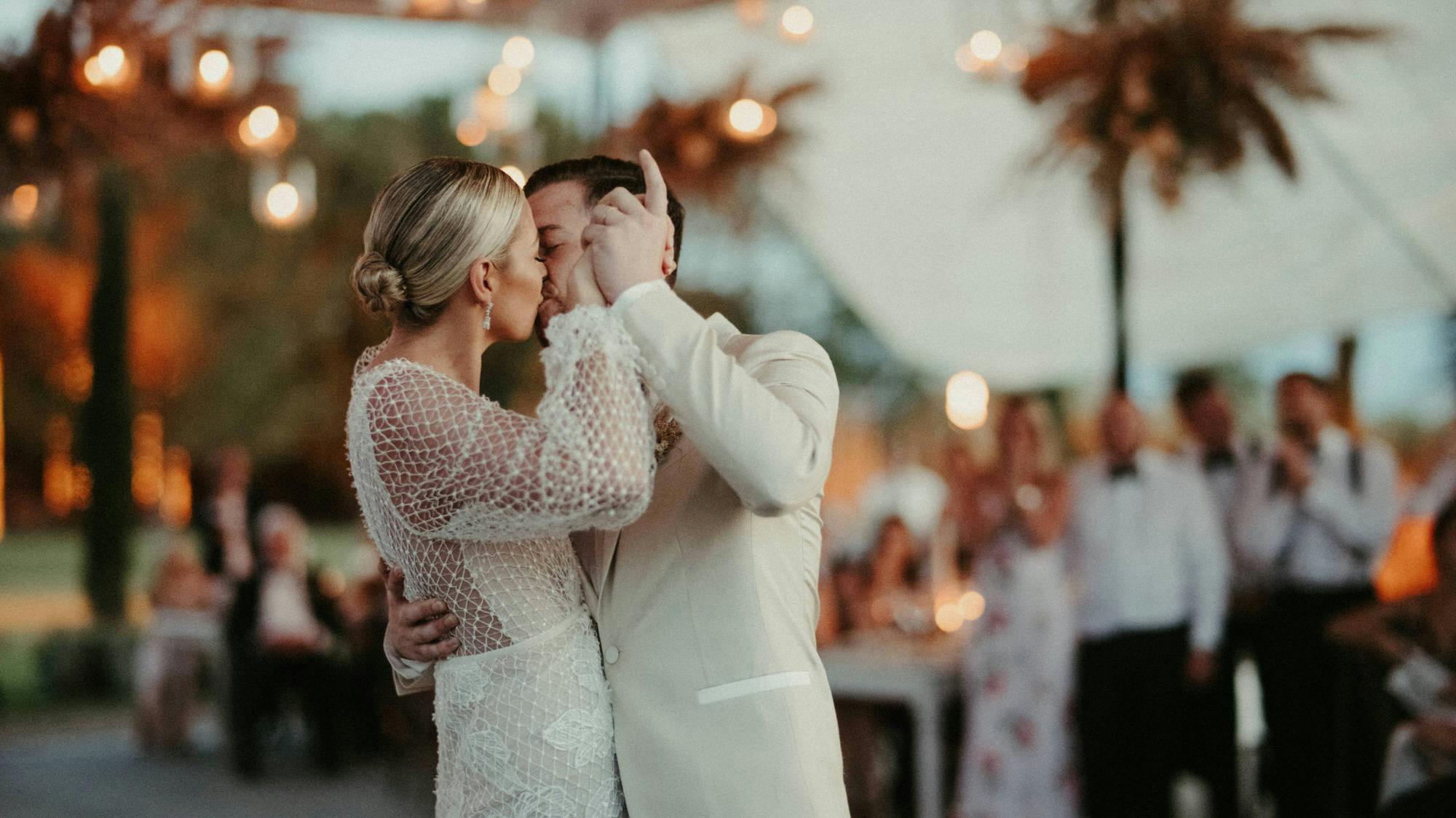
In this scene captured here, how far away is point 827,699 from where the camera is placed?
5.15ft

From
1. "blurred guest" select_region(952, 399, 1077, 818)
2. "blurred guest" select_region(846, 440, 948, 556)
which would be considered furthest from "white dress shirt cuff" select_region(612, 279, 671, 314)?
"blurred guest" select_region(846, 440, 948, 556)

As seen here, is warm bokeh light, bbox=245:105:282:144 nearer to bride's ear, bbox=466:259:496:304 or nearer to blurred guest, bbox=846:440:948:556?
bride's ear, bbox=466:259:496:304

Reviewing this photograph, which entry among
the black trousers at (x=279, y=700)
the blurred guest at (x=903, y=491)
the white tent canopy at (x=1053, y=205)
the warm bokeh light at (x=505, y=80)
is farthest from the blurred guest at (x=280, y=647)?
the blurred guest at (x=903, y=491)

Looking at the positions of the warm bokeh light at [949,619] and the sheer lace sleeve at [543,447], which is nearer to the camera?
the sheer lace sleeve at [543,447]

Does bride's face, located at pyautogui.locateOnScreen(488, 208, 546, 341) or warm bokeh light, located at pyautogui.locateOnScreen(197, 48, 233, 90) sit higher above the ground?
warm bokeh light, located at pyautogui.locateOnScreen(197, 48, 233, 90)

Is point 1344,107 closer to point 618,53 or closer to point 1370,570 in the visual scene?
point 1370,570

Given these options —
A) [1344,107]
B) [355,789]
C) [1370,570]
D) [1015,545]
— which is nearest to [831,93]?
[1344,107]

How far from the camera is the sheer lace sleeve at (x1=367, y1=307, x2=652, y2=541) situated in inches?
52.7

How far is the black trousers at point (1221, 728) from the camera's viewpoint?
4.99m

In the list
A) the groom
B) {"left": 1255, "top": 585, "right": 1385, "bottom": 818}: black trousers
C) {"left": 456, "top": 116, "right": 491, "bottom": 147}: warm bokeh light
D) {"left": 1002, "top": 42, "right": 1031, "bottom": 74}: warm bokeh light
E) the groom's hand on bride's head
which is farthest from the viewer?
{"left": 456, "top": 116, "right": 491, "bottom": 147}: warm bokeh light

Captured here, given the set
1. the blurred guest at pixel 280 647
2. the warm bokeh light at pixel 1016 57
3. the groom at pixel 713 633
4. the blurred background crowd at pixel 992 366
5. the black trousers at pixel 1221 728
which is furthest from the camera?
the blurred guest at pixel 280 647

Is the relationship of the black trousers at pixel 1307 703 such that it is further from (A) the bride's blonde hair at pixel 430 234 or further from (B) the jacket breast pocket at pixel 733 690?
(A) the bride's blonde hair at pixel 430 234

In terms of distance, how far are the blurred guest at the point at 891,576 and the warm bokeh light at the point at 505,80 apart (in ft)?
8.37

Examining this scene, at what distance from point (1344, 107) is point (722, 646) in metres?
4.70
